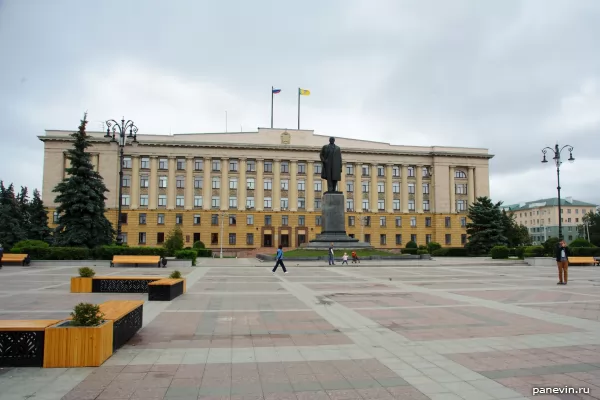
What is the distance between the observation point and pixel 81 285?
13.2 metres

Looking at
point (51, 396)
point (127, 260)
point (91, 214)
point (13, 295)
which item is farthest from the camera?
point (91, 214)

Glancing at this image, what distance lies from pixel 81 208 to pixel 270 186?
126 feet

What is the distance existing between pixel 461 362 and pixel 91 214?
3509cm

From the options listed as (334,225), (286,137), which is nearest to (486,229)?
(334,225)

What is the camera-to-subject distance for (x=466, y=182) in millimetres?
76250

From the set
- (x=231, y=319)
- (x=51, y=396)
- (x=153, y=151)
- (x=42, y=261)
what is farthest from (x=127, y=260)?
(x=153, y=151)

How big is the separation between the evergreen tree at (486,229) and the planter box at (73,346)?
5598cm

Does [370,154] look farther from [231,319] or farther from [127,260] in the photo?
[231,319]

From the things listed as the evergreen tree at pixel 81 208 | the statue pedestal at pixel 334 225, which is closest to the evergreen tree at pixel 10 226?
the evergreen tree at pixel 81 208

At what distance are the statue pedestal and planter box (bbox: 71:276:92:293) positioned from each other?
25.8 m

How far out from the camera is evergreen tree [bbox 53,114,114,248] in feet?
113

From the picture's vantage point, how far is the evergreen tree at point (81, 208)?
113 feet

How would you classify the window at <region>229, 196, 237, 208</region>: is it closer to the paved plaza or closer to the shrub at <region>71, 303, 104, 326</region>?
the paved plaza

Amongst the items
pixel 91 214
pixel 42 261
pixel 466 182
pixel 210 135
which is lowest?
pixel 42 261
